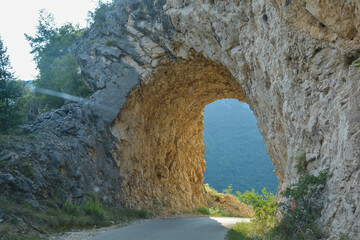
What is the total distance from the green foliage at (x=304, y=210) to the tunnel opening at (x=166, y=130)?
11680 mm

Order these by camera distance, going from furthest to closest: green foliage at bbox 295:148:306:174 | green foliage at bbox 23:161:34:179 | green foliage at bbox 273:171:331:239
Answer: green foliage at bbox 23:161:34:179
green foliage at bbox 295:148:306:174
green foliage at bbox 273:171:331:239

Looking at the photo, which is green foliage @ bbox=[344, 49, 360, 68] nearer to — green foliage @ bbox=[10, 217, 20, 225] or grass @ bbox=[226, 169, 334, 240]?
grass @ bbox=[226, 169, 334, 240]

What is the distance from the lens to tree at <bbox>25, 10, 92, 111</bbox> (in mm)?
21625

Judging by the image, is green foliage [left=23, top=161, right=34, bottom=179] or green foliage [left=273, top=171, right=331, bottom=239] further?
green foliage [left=23, top=161, right=34, bottom=179]

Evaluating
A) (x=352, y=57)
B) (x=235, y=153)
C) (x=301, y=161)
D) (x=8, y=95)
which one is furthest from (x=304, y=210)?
(x=235, y=153)

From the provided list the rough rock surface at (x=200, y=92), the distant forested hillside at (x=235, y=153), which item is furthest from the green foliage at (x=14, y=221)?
the distant forested hillside at (x=235, y=153)

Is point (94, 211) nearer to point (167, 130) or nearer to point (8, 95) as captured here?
point (8, 95)

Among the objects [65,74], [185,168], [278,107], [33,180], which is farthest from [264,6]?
[185,168]

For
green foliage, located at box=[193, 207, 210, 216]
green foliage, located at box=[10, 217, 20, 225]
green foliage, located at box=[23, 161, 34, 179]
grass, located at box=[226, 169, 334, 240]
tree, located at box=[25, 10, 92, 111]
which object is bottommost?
green foliage, located at box=[10, 217, 20, 225]

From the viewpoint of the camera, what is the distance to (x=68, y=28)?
27781 mm

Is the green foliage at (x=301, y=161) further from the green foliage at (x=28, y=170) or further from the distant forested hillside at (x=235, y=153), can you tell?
the distant forested hillside at (x=235, y=153)

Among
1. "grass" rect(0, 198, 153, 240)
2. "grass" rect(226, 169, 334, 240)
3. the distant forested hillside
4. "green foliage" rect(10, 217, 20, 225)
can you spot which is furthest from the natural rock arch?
the distant forested hillside

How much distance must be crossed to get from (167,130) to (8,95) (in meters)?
11.2

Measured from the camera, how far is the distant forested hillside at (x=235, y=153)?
62.3m
